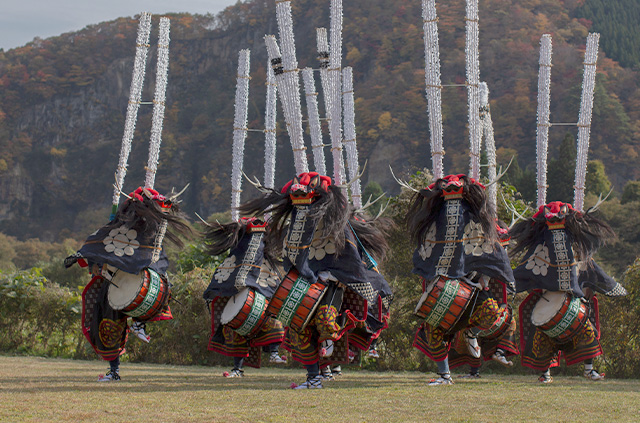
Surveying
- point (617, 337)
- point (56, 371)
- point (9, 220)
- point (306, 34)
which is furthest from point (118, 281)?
point (9, 220)

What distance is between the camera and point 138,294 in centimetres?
813

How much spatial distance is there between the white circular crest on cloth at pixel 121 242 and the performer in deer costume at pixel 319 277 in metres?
1.47

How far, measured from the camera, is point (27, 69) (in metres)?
57.6

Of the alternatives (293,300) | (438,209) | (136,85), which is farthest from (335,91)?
(293,300)

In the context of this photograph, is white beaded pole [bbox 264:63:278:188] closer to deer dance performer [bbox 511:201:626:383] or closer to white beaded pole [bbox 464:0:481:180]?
white beaded pole [bbox 464:0:481:180]

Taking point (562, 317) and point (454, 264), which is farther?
point (562, 317)

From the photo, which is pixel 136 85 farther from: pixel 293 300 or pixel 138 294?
pixel 293 300

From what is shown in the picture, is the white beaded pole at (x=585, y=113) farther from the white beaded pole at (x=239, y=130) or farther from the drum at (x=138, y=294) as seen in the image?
the drum at (x=138, y=294)

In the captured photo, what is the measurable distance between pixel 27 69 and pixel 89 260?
53.8 meters

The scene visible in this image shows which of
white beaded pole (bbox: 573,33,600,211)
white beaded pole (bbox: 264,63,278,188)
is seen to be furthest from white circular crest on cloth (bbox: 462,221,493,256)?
white beaded pole (bbox: 264,63,278,188)

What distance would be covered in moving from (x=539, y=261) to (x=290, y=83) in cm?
376

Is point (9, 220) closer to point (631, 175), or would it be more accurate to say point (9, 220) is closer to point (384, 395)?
point (631, 175)

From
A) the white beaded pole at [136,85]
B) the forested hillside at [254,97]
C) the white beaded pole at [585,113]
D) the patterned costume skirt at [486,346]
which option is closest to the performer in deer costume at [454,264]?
the patterned costume skirt at [486,346]

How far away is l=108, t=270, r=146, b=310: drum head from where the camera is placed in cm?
812
